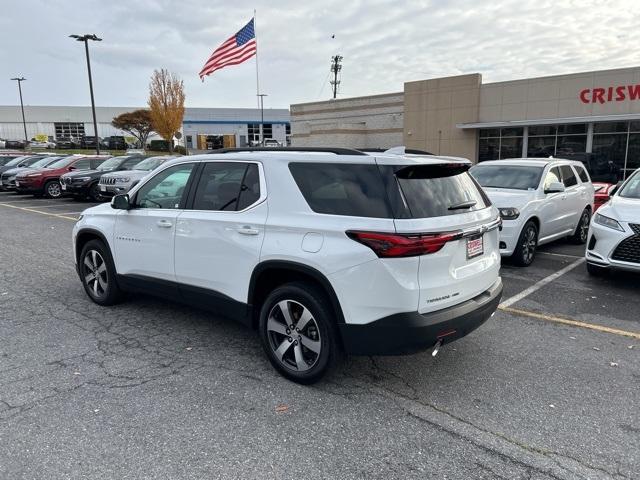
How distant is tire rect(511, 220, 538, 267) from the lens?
7.49 meters

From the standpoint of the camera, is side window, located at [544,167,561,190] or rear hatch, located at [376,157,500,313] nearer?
rear hatch, located at [376,157,500,313]

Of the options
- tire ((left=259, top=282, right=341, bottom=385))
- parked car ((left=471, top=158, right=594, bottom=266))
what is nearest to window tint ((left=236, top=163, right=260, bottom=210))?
tire ((left=259, top=282, right=341, bottom=385))

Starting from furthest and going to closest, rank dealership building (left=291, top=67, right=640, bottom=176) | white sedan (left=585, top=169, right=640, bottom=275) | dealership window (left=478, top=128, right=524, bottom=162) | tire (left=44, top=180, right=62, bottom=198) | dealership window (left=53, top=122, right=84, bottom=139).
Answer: dealership window (left=53, top=122, right=84, bottom=139) → dealership window (left=478, top=128, right=524, bottom=162) → dealership building (left=291, top=67, right=640, bottom=176) → tire (left=44, top=180, right=62, bottom=198) → white sedan (left=585, top=169, right=640, bottom=275)

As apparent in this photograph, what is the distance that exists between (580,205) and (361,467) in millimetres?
8313

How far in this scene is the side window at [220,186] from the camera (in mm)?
4121

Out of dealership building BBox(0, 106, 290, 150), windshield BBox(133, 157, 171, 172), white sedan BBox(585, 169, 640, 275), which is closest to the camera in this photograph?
white sedan BBox(585, 169, 640, 275)

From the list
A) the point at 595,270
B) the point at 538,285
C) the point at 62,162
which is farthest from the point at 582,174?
the point at 62,162

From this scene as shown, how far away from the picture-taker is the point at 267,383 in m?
3.77

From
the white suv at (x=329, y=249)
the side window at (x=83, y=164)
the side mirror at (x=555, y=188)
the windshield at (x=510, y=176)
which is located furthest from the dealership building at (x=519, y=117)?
the side window at (x=83, y=164)

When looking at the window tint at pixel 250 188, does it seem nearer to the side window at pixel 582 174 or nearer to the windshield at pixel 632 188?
the windshield at pixel 632 188

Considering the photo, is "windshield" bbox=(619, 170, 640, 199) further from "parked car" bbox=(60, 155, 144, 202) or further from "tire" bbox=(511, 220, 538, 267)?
"parked car" bbox=(60, 155, 144, 202)

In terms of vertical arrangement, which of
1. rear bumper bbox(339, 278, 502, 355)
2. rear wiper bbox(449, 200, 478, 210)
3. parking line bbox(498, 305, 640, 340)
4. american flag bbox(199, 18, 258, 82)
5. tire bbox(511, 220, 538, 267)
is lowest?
parking line bbox(498, 305, 640, 340)

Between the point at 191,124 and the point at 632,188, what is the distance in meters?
79.8

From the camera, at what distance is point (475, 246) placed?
3686mm
